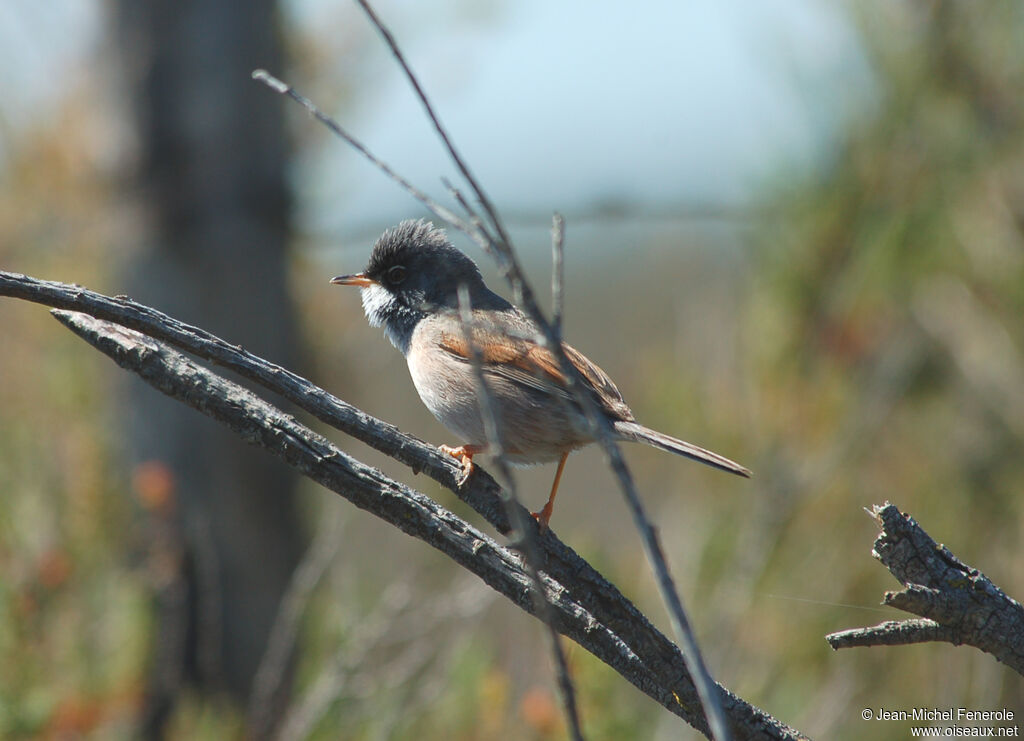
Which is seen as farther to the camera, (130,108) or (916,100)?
(130,108)

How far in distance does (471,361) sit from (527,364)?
0.84ft

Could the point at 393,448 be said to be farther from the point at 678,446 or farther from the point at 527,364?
the point at 527,364

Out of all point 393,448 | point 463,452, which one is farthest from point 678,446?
point 393,448

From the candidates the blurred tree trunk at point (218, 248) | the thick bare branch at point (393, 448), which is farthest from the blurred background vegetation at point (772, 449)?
the thick bare branch at point (393, 448)

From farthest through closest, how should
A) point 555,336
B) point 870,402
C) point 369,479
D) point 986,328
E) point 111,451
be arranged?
point 111,451, point 986,328, point 870,402, point 369,479, point 555,336

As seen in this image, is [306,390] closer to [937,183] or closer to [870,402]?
[870,402]

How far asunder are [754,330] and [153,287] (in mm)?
3628

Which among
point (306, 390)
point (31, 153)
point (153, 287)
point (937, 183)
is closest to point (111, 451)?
point (153, 287)

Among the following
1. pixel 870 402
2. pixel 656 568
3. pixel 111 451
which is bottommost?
pixel 656 568

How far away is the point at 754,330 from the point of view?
5059mm

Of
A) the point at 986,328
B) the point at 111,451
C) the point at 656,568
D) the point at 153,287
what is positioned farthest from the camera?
the point at 153,287

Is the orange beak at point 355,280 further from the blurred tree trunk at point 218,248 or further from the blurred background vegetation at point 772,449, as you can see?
the blurred tree trunk at point 218,248

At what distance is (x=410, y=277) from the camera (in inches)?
160

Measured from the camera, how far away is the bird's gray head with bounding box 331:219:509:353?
400 cm
